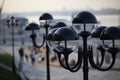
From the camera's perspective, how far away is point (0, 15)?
1575 inches

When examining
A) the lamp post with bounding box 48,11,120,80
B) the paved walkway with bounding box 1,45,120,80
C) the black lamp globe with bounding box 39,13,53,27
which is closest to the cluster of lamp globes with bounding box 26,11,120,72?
the lamp post with bounding box 48,11,120,80

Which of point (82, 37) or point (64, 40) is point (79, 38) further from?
point (64, 40)

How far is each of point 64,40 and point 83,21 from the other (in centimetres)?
44

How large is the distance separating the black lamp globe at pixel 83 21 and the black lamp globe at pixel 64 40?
0.70 ft

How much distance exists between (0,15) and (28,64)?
56.0ft

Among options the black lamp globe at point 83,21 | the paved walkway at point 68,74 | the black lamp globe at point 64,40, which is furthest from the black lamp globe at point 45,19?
the paved walkway at point 68,74

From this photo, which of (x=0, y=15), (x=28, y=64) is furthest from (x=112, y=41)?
(x=0, y=15)

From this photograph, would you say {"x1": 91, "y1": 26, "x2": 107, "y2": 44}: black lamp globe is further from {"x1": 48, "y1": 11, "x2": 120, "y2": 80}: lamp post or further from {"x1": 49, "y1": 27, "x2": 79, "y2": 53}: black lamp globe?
{"x1": 49, "y1": 27, "x2": 79, "y2": 53}: black lamp globe

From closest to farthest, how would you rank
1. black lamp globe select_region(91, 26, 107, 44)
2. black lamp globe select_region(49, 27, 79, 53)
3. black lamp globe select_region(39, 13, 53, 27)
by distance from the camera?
black lamp globe select_region(49, 27, 79, 53) → black lamp globe select_region(91, 26, 107, 44) → black lamp globe select_region(39, 13, 53, 27)

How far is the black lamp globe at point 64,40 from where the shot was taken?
16.2ft

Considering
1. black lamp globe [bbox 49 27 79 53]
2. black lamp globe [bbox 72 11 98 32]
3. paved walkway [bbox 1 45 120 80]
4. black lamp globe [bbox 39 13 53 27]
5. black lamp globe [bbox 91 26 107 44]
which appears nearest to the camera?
black lamp globe [bbox 49 27 79 53]

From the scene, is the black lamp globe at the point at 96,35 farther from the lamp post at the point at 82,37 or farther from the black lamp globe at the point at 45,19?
the black lamp globe at the point at 45,19

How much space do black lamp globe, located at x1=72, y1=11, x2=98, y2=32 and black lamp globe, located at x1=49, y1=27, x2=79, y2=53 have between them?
0.70ft

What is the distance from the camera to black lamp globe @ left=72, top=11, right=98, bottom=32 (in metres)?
5.16
